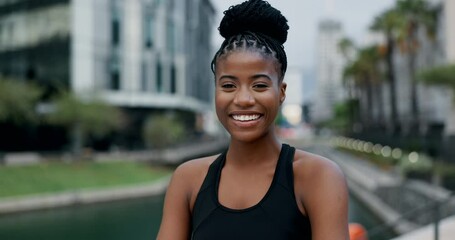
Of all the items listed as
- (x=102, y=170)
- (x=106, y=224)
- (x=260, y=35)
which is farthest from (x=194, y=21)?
(x=260, y=35)

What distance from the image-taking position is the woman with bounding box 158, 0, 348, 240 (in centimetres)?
217

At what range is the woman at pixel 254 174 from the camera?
217 cm

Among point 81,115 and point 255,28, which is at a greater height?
point 255,28

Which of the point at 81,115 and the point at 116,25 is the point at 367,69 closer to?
the point at 116,25

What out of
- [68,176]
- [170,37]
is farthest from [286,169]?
[170,37]

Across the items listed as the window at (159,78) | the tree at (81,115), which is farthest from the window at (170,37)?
the tree at (81,115)

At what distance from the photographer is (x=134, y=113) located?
174ft

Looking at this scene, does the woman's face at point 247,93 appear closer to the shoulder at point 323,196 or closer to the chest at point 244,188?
the chest at point 244,188

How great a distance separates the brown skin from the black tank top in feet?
0.12

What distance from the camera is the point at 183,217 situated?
2.41 meters

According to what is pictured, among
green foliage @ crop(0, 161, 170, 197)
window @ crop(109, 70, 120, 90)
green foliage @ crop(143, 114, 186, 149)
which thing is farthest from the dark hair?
window @ crop(109, 70, 120, 90)

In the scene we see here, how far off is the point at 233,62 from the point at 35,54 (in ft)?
152

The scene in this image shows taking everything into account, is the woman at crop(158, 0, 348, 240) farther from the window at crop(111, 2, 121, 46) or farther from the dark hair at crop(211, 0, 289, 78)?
the window at crop(111, 2, 121, 46)

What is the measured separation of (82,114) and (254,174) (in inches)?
1387
